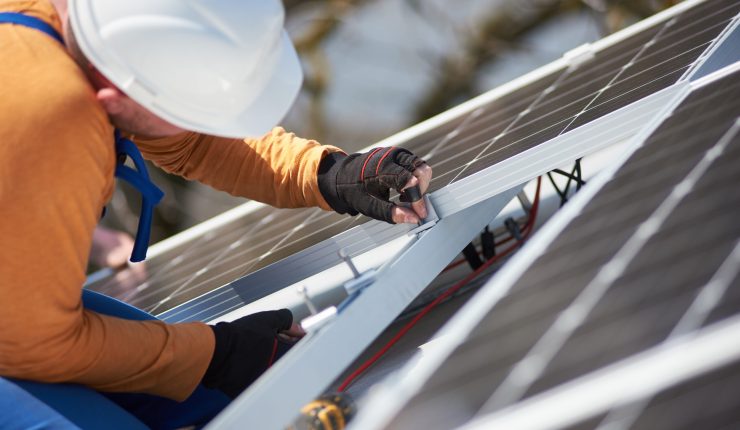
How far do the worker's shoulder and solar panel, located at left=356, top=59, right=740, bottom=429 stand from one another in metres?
0.99

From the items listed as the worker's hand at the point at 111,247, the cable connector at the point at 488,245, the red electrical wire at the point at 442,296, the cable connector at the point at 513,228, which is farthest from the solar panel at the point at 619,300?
the cable connector at the point at 513,228

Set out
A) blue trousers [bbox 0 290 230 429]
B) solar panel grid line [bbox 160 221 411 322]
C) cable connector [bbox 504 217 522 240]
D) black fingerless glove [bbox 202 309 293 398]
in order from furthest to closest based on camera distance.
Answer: cable connector [bbox 504 217 522 240]
solar panel grid line [bbox 160 221 411 322]
black fingerless glove [bbox 202 309 293 398]
blue trousers [bbox 0 290 230 429]

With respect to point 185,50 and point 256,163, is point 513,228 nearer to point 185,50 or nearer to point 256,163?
point 256,163

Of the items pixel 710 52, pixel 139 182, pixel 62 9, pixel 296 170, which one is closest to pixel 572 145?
pixel 710 52

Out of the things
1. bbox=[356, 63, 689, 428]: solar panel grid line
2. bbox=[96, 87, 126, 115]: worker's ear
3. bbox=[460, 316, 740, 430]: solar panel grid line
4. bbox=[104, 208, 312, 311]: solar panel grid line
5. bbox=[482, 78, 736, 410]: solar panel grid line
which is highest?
bbox=[96, 87, 126, 115]: worker's ear

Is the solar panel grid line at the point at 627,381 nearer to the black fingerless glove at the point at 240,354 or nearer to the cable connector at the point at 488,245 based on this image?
the black fingerless glove at the point at 240,354

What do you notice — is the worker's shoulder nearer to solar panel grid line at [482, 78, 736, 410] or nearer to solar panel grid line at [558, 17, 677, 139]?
solar panel grid line at [482, 78, 736, 410]

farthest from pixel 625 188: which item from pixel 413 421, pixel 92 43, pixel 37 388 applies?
pixel 37 388

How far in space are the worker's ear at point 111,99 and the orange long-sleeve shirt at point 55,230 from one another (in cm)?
7

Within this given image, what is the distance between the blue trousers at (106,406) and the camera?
7.23 ft

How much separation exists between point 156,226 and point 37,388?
886 centimetres

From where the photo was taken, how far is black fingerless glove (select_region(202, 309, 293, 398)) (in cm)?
257

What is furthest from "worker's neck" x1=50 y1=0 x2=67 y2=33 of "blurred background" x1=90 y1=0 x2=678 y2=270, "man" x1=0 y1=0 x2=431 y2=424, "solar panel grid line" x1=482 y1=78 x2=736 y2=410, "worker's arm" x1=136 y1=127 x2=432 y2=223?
"blurred background" x1=90 y1=0 x2=678 y2=270

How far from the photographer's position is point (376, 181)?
2.75 meters
